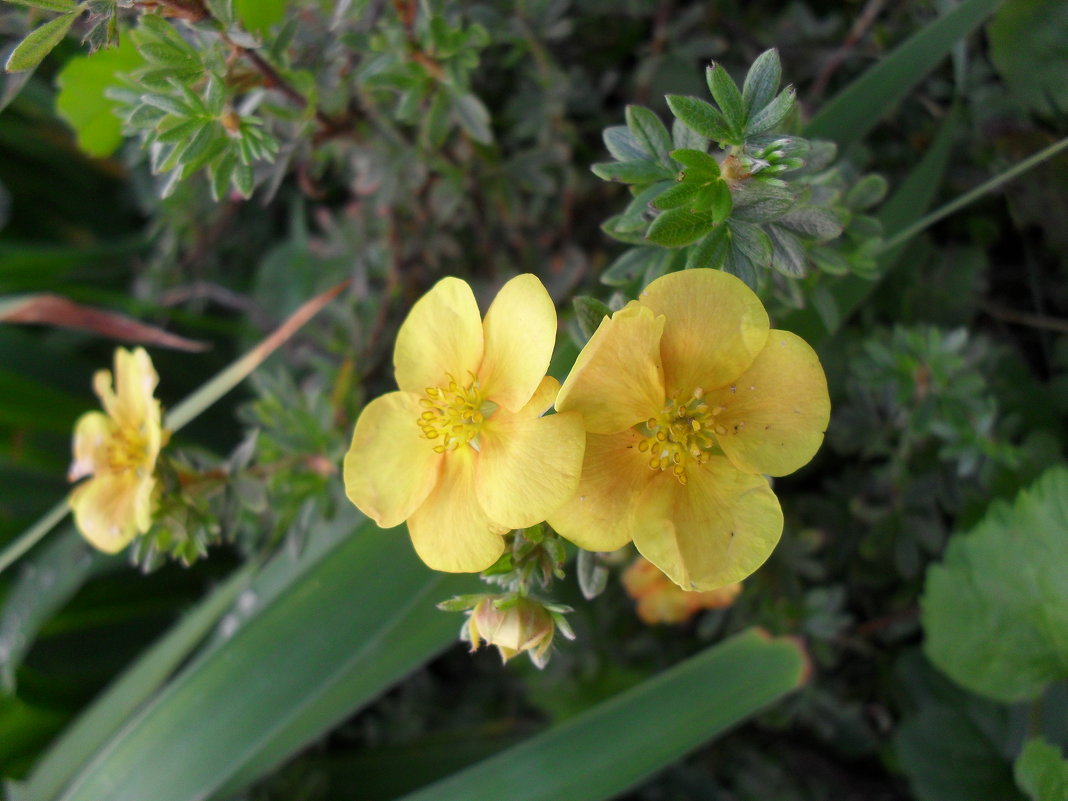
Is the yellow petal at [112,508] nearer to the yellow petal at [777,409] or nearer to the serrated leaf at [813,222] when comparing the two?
the yellow petal at [777,409]

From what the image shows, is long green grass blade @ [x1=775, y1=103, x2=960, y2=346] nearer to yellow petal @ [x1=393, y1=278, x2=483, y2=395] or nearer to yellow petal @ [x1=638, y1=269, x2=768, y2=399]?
yellow petal @ [x1=638, y1=269, x2=768, y2=399]

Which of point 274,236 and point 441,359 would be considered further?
point 274,236

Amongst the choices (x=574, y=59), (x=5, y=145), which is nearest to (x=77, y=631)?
(x=5, y=145)

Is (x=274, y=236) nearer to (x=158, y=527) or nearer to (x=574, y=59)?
(x=574, y=59)

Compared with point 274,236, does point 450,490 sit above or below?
above

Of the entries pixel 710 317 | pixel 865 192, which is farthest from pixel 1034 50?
pixel 710 317

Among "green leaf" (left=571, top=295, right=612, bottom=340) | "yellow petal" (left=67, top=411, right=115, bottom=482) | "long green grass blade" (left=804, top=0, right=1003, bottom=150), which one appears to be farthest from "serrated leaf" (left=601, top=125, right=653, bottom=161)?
"yellow petal" (left=67, top=411, right=115, bottom=482)
